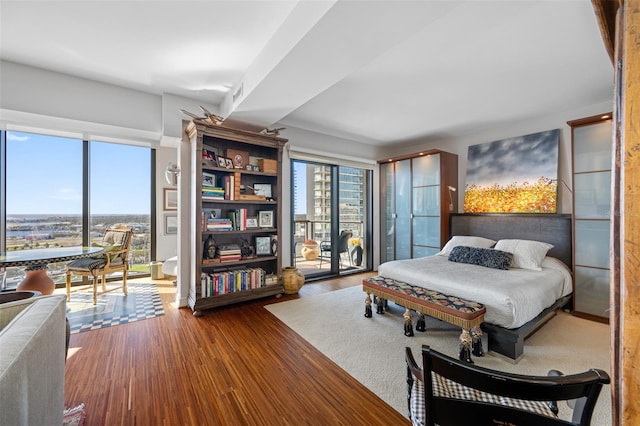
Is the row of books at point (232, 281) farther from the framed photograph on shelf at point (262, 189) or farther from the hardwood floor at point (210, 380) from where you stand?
the framed photograph on shelf at point (262, 189)

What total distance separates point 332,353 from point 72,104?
3.70 metres

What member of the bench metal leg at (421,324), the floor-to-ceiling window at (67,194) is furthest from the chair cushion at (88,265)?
the bench metal leg at (421,324)

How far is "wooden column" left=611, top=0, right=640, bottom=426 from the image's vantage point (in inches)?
19.3

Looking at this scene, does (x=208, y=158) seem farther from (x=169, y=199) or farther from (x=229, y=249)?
(x=169, y=199)

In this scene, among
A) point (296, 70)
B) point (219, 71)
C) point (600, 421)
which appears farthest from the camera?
point (219, 71)

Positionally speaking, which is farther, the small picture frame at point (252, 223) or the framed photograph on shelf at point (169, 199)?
the framed photograph on shelf at point (169, 199)

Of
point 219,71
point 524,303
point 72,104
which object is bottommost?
point 524,303

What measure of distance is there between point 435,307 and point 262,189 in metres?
2.63

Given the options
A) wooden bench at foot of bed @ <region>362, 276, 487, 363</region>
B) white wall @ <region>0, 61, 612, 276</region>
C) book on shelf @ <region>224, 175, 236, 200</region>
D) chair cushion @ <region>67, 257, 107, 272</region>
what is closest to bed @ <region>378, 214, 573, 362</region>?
wooden bench at foot of bed @ <region>362, 276, 487, 363</region>

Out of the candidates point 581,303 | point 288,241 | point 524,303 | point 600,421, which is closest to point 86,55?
point 288,241

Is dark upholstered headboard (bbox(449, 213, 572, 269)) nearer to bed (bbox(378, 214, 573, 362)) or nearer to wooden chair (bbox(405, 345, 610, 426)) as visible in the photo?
bed (bbox(378, 214, 573, 362))

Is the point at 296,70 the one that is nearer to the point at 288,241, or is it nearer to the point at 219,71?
the point at 219,71

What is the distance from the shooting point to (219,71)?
2764 millimetres

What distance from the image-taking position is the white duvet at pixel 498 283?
2.26m
